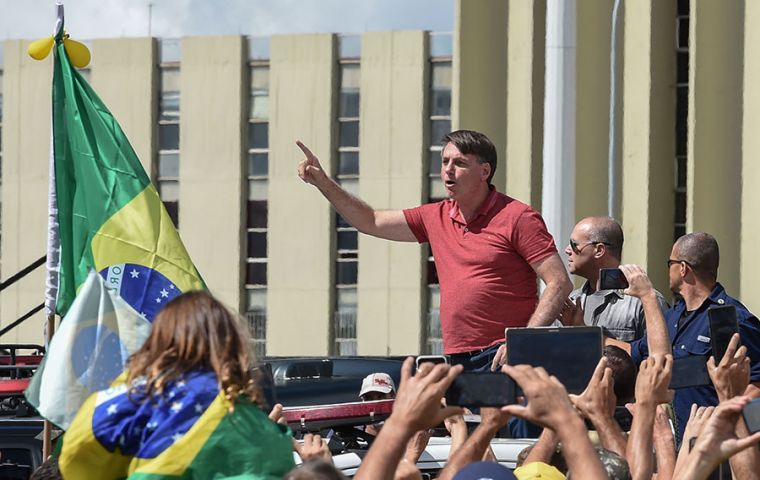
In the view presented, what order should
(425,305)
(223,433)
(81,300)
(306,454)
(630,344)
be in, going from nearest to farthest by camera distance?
(223,433)
(306,454)
(81,300)
(630,344)
(425,305)

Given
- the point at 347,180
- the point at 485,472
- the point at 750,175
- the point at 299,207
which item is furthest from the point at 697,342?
the point at 299,207

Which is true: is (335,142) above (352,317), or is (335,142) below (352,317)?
above

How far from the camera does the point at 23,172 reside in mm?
50688

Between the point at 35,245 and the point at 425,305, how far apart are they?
35.9 ft

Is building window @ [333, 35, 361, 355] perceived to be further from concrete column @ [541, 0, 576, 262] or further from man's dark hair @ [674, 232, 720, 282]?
man's dark hair @ [674, 232, 720, 282]

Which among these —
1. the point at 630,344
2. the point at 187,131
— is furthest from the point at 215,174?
the point at 630,344

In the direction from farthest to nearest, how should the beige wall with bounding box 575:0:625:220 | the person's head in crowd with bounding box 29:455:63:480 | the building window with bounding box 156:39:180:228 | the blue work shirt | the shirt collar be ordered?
the building window with bounding box 156:39:180:228, the beige wall with bounding box 575:0:625:220, the shirt collar, the blue work shirt, the person's head in crowd with bounding box 29:455:63:480

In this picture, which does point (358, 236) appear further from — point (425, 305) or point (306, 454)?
point (306, 454)

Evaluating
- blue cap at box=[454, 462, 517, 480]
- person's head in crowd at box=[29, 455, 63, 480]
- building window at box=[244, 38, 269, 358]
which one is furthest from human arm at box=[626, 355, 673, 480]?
building window at box=[244, 38, 269, 358]

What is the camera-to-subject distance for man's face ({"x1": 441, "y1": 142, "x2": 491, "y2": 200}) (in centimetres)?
770

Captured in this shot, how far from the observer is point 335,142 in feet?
157

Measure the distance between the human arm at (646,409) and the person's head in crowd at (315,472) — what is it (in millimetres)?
1399

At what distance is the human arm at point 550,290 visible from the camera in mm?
7441

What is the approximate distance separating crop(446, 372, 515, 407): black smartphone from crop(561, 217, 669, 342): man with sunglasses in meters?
3.75
